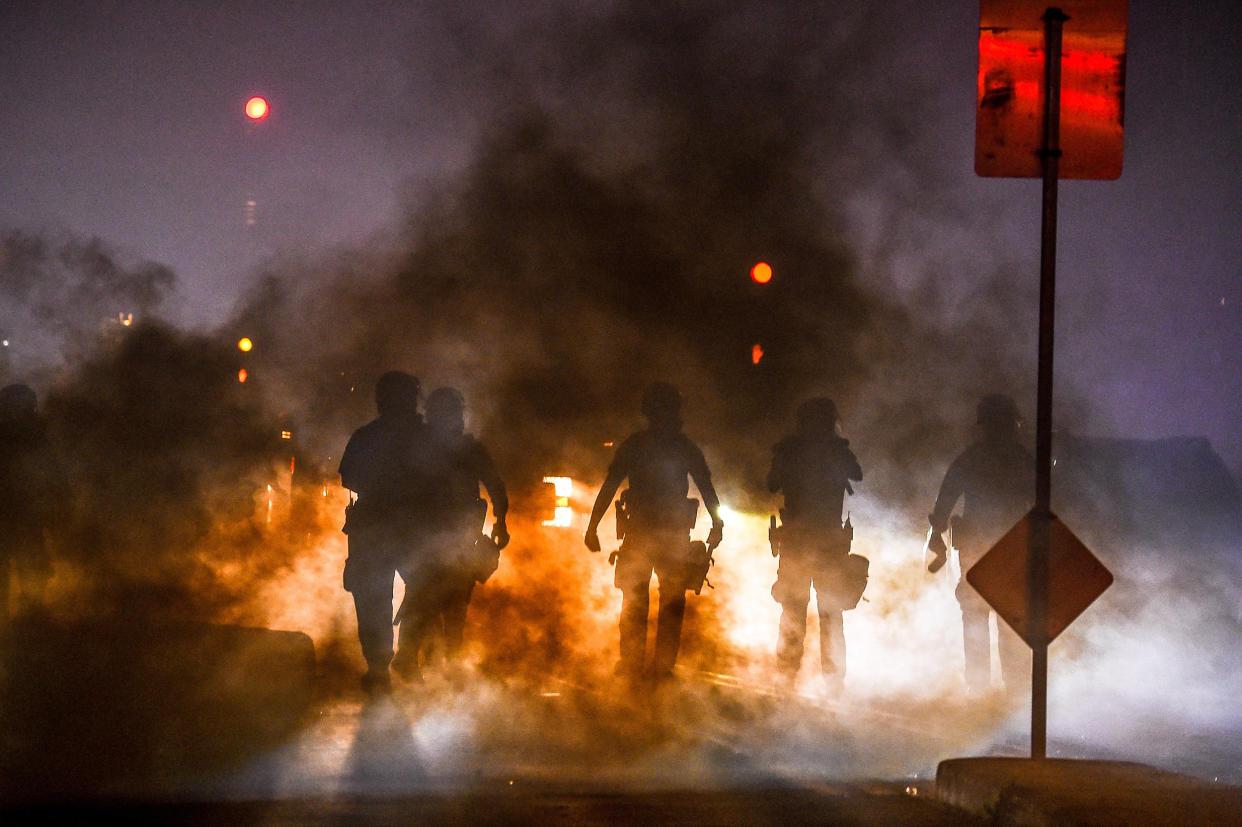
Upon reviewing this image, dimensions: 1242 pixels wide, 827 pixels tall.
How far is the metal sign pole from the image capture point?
18.0 feet

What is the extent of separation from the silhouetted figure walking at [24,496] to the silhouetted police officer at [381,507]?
93.0 inches

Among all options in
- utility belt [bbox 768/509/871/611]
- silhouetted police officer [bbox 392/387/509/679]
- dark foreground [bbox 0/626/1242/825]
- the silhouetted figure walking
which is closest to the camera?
dark foreground [bbox 0/626/1242/825]

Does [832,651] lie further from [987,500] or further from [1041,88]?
[1041,88]

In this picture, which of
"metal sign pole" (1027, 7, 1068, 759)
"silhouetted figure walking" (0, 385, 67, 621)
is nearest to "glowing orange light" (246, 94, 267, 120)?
"silhouetted figure walking" (0, 385, 67, 621)

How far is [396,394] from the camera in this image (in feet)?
24.8

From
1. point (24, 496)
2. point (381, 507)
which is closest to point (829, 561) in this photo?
point (381, 507)

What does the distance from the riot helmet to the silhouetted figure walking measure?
8.41 ft

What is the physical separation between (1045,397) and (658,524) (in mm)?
2762

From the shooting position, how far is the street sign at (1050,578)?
Answer: 551 centimetres

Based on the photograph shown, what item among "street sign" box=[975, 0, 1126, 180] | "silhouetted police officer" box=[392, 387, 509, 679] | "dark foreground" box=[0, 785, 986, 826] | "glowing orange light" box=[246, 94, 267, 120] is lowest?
"dark foreground" box=[0, 785, 986, 826]

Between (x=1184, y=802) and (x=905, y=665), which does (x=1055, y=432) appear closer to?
(x=905, y=665)

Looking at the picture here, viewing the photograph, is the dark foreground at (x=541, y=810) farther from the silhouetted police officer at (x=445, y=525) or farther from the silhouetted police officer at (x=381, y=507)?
the silhouetted police officer at (x=445, y=525)

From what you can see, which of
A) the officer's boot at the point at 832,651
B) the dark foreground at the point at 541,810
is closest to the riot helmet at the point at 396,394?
the officer's boot at the point at 832,651

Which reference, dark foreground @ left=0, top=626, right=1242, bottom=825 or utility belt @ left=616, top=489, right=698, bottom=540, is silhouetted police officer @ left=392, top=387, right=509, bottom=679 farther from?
utility belt @ left=616, top=489, right=698, bottom=540
